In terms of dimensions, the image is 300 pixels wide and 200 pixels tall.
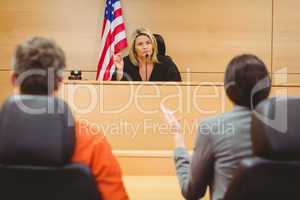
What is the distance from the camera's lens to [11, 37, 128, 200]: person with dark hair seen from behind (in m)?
1.56

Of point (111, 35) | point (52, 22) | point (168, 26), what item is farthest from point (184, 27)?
point (52, 22)

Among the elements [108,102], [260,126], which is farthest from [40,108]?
[108,102]

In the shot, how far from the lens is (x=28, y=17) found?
4.96 meters

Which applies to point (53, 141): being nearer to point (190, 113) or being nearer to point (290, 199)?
point (290, 199)

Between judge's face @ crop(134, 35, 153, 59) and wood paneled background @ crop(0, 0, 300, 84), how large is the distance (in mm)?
1088

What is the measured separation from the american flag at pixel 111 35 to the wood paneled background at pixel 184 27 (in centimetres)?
15

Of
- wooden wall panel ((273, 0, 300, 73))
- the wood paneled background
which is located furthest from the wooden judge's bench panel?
wooden wall panel ((273, 0, 300, 73))

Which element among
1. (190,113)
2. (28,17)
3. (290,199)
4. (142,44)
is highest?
(28,17)

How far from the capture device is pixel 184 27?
5.04 m

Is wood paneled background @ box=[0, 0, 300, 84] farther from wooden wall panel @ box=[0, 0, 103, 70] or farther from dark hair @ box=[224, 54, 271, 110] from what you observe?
dark hair @ box=[224, 54, 271, 110]

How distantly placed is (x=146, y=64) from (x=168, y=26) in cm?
Result: 119

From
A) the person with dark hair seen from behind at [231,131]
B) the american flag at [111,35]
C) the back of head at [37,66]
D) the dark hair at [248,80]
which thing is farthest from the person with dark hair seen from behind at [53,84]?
the american flag at [111,35]

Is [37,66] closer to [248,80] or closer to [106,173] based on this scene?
[106,173]

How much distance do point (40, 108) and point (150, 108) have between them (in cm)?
134
